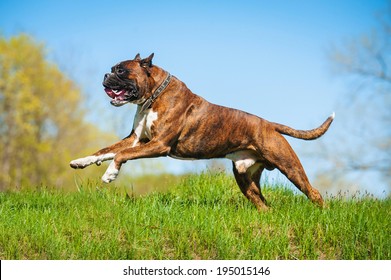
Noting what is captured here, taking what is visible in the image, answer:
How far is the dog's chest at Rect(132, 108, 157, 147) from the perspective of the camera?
6977 mm

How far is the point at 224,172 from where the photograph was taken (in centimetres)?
970

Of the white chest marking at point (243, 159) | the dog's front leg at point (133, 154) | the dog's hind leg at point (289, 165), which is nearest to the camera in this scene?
the dog's front leg at point (133, 154)

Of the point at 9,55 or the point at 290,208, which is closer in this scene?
the point at 290,208

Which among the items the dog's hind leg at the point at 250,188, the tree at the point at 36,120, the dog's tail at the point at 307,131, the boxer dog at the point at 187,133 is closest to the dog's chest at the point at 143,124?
the boxer dog at the point at 187,133

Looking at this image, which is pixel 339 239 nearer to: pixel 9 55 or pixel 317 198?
pixel 317 198

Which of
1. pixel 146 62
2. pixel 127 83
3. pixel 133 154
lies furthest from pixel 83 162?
pixel 146 62

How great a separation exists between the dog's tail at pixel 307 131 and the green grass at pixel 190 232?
0.98m

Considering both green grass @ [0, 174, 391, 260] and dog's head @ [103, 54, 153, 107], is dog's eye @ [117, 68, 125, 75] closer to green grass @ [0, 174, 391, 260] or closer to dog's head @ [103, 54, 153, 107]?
dog's head @ [103, 54, 153, 107]

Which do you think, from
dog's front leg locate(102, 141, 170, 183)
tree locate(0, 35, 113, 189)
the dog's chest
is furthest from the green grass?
tree locate(0, 35, 113, 189)

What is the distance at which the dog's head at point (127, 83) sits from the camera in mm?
6969

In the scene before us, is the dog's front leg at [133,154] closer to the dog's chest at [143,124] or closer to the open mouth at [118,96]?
the dog's chest at [143,124]

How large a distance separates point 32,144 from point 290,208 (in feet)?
52.7
